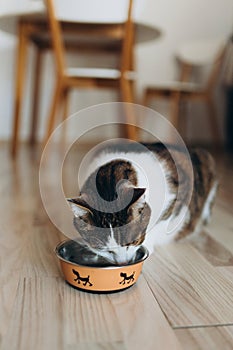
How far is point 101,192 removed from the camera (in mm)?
779

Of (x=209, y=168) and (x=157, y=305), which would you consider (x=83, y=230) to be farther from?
(x=209, y=168)

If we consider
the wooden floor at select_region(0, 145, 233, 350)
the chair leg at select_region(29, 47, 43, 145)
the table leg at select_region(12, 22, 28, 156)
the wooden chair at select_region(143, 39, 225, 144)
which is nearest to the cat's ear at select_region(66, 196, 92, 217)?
the wooden floor at select_region(0, 145, 233, 350)

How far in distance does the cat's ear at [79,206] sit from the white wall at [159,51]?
267cm

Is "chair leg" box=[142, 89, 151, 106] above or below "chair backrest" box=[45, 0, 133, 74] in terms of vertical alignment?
below

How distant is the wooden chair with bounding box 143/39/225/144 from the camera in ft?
9.73

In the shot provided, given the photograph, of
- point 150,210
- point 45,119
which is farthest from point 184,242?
point 45,119

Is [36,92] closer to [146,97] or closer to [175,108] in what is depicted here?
[146,97]

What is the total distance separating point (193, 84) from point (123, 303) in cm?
271

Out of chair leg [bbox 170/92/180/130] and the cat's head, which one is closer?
the cat's head

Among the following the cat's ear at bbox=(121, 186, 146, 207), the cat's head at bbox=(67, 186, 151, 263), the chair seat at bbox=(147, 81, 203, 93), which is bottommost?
the cat's head at bbox=(67, 186, 151, 263)

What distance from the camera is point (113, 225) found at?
0.74 m

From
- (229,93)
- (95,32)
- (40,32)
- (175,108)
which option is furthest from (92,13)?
(229,93)

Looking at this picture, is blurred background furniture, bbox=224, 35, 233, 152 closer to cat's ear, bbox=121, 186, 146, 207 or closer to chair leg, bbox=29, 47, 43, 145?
chair leg, bbox=29, 47, 43, 145

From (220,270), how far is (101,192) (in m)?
0.35
